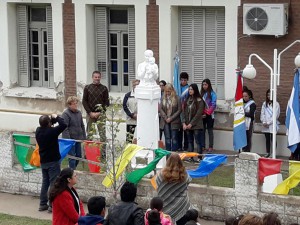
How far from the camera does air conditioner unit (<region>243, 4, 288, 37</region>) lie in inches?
855

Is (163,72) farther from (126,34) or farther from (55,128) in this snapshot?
(55,128)

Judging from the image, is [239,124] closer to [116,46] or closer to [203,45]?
[203,45]

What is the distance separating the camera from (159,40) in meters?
23.6

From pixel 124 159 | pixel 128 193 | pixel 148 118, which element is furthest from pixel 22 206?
pixel 128 193

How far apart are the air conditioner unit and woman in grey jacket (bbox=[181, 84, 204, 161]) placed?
1.86 metres

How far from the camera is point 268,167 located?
16.4 m

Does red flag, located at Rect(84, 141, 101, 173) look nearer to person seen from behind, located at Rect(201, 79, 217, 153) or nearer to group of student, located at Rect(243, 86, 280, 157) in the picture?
person seen from behind, located at Rect(201, 79, 217, 153)

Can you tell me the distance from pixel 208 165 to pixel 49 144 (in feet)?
8.79

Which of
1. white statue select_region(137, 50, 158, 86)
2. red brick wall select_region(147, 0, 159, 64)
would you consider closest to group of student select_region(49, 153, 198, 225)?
white statue select_region(137, 50, 158, 86)

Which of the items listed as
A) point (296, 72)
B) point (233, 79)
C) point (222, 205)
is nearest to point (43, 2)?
point (233, 79)

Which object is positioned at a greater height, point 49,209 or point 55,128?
point 55,128

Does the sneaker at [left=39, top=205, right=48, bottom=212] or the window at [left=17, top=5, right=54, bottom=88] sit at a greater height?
the window at [left=17, top=5, right=54, bottom=88]

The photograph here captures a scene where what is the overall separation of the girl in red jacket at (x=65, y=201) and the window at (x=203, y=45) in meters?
10.0

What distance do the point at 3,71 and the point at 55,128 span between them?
368 inches
